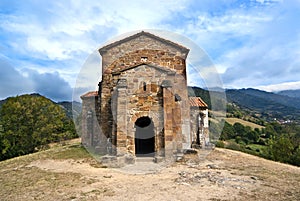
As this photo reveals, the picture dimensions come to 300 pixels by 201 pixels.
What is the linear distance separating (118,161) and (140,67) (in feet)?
21.9

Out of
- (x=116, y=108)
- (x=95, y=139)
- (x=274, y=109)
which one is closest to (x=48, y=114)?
(x=95, y=139)

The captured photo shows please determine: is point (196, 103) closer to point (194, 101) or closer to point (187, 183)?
point (194, 101)

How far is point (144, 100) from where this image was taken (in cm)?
1659

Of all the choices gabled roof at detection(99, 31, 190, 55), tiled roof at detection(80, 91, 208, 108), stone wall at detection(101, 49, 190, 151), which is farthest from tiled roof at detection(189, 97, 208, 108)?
gabled roof at detection(99, 31, 190, 55)

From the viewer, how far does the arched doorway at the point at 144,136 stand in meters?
18.8

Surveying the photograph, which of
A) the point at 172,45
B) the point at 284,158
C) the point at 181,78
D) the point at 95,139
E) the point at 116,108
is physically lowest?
the point at 284,158

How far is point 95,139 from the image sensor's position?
22641 millimetres

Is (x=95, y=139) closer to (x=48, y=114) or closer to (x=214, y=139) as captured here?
(x=48, y=114)

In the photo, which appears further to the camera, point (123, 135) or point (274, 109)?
point (274, 109)

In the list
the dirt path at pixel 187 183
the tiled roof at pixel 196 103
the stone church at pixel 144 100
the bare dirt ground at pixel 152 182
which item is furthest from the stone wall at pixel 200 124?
the dirt path at pixel 187 183

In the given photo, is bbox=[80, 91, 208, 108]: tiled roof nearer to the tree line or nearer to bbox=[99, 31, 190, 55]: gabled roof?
the tree line

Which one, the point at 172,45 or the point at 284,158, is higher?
the point at 172,45

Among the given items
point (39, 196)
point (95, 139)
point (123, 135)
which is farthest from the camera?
point (95, 139)

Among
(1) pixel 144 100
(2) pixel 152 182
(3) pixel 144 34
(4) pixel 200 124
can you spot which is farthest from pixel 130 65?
(2) pixel 152 182
